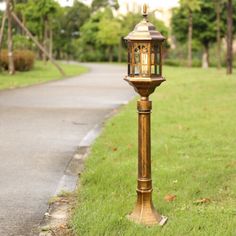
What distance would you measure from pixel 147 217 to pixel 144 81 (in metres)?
1.20

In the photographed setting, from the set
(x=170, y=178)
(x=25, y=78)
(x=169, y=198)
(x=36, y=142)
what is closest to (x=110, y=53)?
(x=25, y=78)

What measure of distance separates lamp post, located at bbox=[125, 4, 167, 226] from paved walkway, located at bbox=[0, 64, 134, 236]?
1.03 metres

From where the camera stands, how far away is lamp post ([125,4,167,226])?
413 cm

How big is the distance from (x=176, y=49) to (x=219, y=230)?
237ft

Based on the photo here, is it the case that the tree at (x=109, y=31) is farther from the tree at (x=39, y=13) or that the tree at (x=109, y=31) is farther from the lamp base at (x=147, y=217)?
the lamp base at (x=147, y=217)

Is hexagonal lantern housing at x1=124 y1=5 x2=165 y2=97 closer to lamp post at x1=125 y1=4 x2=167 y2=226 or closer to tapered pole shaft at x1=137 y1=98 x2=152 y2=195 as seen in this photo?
lamp post at x1=125 y1=4 x2=167 y2=226

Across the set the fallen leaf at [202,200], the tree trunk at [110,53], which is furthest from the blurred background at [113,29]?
the fallen leaf at [202,200]

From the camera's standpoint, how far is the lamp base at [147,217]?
4.28 meters

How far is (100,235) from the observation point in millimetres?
4043

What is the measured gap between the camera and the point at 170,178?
5.71 m

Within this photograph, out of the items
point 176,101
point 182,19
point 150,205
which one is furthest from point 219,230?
point 182,19

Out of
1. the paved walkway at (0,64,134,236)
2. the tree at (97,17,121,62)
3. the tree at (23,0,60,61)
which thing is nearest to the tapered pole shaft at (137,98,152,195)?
the paved walkway at (0,64,134,236)

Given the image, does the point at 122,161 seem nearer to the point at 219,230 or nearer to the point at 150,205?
the point at 150,205

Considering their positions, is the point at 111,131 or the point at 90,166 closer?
the point at 90,166
